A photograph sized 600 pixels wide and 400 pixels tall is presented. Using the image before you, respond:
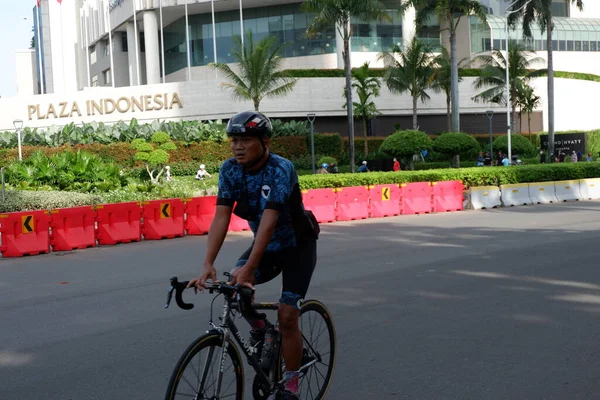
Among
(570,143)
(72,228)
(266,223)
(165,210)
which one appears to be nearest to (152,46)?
(570,143)

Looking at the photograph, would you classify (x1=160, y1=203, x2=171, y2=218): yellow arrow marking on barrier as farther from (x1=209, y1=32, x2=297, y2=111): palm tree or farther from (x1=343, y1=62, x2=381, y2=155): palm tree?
(x1=343, y1=62, x2=381, y2=155): palm tree

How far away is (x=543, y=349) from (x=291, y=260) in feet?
10.2

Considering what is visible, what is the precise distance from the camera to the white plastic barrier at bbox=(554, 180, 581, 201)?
2856 cm

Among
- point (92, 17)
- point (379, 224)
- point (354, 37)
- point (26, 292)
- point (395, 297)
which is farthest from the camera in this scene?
point (92, 17)

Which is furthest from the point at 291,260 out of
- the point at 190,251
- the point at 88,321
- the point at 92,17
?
the point at 92,17

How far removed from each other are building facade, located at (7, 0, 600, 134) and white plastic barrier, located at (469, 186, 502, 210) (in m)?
18.4

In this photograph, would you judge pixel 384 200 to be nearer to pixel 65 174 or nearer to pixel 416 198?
pixel 416 198

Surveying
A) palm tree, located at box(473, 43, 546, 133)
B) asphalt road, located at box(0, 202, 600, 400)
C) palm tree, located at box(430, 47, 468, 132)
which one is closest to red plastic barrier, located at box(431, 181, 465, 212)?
asphalt road, located at box(0, 202, 600, 400)

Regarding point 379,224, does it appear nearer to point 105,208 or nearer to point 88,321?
point 105,208

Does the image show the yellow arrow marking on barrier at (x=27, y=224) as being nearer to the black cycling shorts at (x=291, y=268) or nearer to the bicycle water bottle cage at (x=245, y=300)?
the black cycling shorts at (x=291, y=268)

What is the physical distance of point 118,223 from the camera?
17.2 m

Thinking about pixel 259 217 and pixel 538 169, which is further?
pixel 538 169

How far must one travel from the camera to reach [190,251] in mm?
15453

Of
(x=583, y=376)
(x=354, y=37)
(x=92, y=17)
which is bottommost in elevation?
(x=583, y=376)
